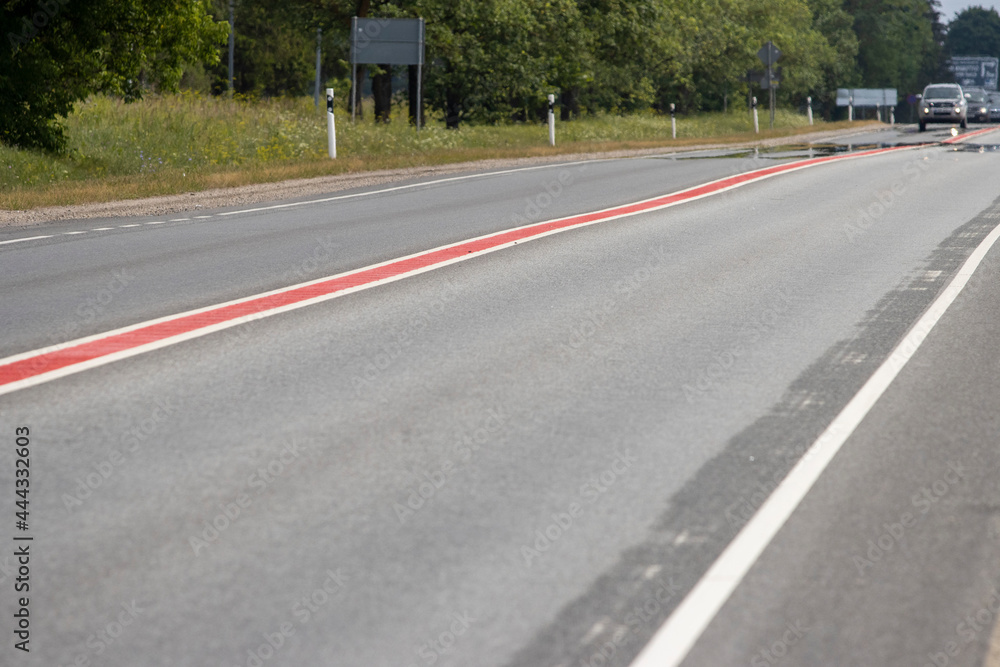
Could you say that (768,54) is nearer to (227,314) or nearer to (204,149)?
(204,149)

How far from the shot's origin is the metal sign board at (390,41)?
25688 mm

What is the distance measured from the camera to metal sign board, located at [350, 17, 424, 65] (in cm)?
2569

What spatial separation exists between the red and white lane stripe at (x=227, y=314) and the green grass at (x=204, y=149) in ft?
21.1

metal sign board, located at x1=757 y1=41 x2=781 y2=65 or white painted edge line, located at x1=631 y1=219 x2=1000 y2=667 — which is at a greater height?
metal sign board, located at x1=757 y1=41 x2=781 y2=65

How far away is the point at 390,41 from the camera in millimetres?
25922

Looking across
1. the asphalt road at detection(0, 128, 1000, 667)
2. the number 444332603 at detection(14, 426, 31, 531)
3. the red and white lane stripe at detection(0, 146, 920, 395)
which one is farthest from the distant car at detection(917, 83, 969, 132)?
the number 444332603 at detection(14, 426, 31, 531)

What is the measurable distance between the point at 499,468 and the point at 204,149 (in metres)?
17.5

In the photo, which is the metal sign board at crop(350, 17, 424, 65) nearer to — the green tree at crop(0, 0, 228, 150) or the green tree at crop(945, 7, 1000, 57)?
the green tree at crop(0, 0, 228, 150)

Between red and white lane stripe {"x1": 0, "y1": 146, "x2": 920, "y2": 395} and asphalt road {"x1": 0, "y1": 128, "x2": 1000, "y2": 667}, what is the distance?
0.18 metres

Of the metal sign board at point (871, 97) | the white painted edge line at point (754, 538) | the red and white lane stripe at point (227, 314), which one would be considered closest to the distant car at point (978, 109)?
the metal sign board at point (871, 97)

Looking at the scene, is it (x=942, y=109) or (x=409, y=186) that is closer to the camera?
(x=409, y=186)

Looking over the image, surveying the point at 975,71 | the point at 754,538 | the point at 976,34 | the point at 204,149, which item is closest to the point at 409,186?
the point at 204,149

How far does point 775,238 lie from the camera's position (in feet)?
37.2

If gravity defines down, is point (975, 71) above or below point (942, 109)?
above
